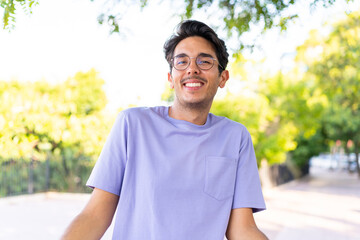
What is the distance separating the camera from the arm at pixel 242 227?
1826 millimetres

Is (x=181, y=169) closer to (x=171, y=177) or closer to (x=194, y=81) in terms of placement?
(x=171, y=177)

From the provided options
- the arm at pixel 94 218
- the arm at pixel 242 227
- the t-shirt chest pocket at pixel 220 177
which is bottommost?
the arm at pixel 242 227

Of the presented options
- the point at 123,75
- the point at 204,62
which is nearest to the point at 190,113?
the point at 204,62

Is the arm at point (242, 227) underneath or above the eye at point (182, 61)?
underneath

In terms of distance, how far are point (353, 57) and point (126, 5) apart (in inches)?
390

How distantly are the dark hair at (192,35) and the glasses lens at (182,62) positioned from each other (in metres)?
0.07

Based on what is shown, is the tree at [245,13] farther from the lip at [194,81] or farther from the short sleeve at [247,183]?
the short sleeve at [247,183]

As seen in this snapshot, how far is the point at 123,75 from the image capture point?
8.60 meters

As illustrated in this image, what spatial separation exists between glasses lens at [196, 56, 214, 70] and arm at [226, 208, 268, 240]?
63 centimetres

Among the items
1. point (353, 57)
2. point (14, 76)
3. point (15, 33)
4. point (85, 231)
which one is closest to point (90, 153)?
point (14, 76)

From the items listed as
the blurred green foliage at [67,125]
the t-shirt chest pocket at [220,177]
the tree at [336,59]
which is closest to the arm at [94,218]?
the t-shirt chest pocket at [220,177]

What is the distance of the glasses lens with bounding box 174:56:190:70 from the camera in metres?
1.91

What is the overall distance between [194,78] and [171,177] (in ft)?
1.43

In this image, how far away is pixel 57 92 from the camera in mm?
13078
